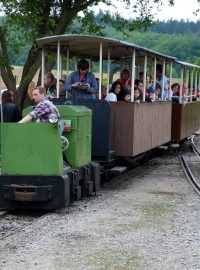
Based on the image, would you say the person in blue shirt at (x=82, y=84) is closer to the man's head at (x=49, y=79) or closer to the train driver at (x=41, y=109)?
the man's head at (x=49, y=79)

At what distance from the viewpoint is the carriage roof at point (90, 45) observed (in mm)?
12438

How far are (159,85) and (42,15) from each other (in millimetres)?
7443

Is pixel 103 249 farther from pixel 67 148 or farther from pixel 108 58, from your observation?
pixel 108 58

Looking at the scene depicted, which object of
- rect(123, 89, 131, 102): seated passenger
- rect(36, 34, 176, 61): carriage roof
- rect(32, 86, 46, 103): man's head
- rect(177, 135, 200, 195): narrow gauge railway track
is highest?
rect(36, 34, 176, 61): carriage roof

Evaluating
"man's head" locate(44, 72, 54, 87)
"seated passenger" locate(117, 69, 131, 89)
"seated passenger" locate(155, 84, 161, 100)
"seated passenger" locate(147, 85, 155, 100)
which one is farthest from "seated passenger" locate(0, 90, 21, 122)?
"seated passenger" locate(155, 84, 161, 100)

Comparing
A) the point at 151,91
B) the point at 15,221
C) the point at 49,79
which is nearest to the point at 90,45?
the point at 49,79

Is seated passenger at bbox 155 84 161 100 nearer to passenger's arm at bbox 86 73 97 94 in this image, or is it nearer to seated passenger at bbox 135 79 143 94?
seated passenger at bbox 135 79 143 94

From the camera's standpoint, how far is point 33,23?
22.1 m

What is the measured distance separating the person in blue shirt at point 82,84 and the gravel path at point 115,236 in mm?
1846

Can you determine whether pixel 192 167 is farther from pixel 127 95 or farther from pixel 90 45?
pixel 90 45

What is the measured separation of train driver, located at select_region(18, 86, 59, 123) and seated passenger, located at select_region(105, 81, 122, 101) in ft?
10.5

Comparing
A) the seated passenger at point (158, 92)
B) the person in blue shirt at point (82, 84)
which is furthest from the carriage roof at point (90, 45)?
the seated passenger at point (158, 92)

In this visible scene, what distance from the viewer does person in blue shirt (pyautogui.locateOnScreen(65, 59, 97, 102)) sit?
40.3 feet

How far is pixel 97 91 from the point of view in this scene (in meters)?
12.7
